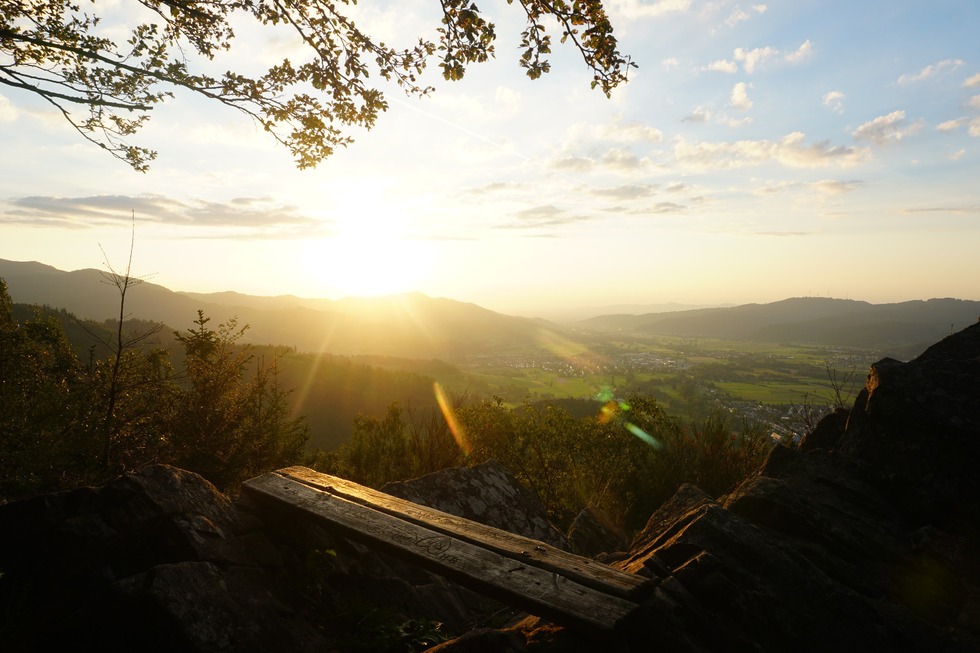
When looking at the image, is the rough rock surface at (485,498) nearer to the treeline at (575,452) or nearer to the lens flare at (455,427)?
the treeline at (575,452)

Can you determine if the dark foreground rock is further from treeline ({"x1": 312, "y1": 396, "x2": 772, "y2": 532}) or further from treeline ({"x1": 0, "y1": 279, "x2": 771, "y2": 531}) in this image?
treeline ({"x1": 312, "y1": 396, "x2": 772, "y2": 532})

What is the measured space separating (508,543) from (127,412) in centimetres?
860

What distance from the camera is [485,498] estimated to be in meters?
8.00

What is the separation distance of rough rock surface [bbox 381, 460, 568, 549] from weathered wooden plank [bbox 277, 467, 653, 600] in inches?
72.8

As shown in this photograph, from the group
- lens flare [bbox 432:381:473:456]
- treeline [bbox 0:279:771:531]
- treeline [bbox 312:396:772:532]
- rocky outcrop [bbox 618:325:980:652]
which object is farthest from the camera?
lens flare [bbox 432:381:473:456]

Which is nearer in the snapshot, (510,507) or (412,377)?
(510,507)

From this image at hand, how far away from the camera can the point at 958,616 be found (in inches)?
159

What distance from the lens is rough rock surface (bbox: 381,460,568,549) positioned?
7441 millimetres

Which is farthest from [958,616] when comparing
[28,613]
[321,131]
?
[321,131]

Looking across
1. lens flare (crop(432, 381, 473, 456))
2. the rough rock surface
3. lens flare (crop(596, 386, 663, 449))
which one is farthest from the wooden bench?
lens flare (crop(596, 386, 663, 449))

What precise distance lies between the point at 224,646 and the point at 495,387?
10920 cm

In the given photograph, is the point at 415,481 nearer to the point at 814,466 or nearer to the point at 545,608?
the point at 545,608

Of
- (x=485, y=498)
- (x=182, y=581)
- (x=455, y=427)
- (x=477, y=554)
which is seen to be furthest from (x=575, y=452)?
(x=182, y=581)

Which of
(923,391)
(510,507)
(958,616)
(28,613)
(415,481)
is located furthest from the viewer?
(510,507)
